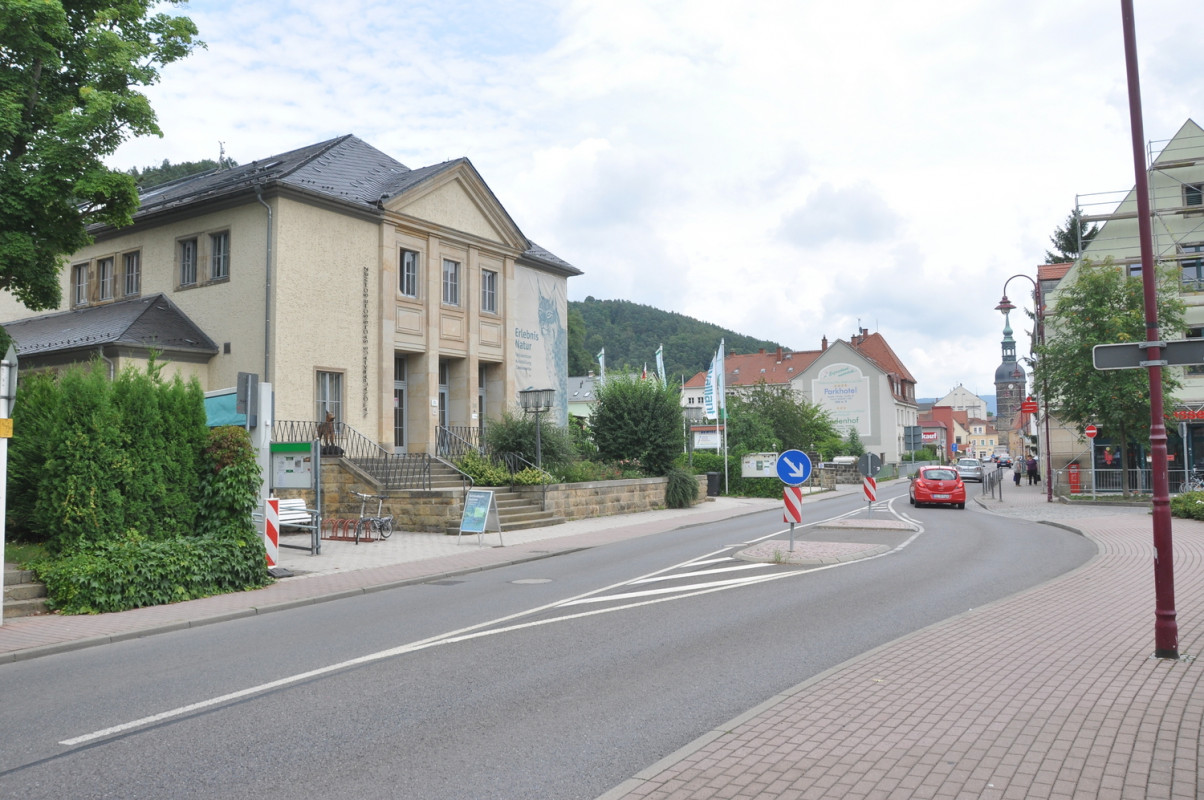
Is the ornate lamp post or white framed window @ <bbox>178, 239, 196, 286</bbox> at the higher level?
white framed window @ <bbox>178, 239, 196, 286</bbox>

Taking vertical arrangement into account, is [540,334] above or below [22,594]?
above

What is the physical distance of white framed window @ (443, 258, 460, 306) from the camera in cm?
2906


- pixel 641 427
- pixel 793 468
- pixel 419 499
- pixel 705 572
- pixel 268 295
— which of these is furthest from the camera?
pixel 641 427

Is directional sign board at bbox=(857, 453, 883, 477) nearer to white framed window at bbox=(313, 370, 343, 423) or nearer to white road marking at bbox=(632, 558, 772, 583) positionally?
white road marking at bbox=(632, 558, 772, 583)

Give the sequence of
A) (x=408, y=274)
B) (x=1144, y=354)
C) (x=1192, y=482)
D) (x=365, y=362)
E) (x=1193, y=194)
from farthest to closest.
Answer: (x=1193, y=194) < (x=1192, y=482) < (x=408, y=274) < (x=365, y=362) < (x=1144, y=354)

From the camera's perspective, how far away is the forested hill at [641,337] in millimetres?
103081

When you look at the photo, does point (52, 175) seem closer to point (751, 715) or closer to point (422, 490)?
point (422, 490)

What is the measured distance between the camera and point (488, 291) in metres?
30.9

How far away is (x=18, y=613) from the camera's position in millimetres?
10555

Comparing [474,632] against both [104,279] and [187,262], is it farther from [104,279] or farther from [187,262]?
[104,279]

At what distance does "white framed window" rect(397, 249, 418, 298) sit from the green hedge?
15453 millimetres

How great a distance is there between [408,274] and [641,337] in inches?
3304

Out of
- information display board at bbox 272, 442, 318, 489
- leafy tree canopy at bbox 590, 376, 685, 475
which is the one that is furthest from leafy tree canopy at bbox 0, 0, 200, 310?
leafy tree canopy at bbox 590, 376, 685, 475

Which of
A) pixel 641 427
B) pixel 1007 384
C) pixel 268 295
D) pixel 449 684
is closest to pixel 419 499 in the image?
pixel 268 295
